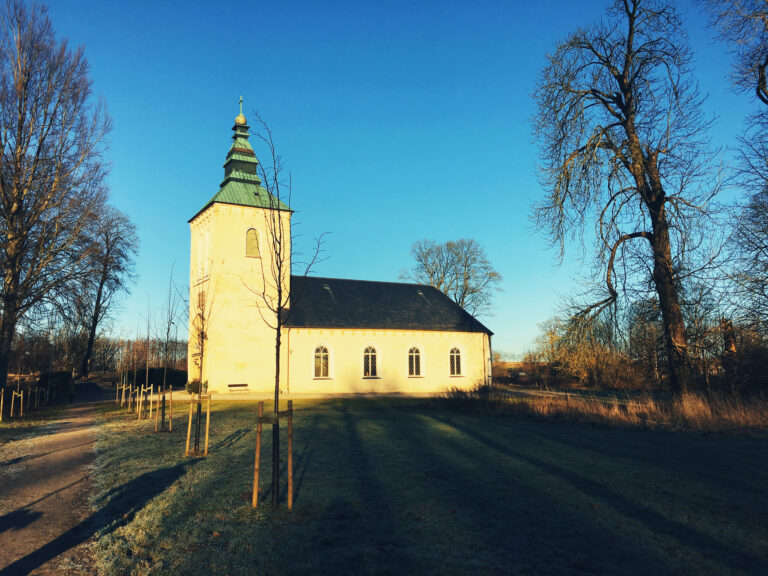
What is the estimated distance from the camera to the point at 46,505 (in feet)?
23.6

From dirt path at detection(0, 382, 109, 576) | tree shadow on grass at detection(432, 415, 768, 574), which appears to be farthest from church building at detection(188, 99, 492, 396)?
tree shadow on grass at detection(432, 415, 768, 574)

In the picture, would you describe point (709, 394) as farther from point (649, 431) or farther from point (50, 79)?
point (50, 79)

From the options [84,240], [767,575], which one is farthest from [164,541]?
[84,240]

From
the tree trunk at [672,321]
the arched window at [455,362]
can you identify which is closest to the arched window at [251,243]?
the arched window at [455,362]

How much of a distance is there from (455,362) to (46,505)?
94.4 ft

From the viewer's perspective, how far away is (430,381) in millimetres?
32906

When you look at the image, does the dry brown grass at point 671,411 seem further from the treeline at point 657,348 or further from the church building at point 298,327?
the church building at point 298,327

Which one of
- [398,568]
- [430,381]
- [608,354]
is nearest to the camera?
[398,568]

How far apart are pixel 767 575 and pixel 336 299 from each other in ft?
96.3

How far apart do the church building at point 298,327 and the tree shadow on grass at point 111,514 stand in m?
18.1

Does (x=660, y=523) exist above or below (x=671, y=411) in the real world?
below

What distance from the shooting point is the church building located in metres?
28.4

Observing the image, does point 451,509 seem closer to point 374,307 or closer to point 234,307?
point 234,307

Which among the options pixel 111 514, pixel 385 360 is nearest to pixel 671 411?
pixel 111 514
